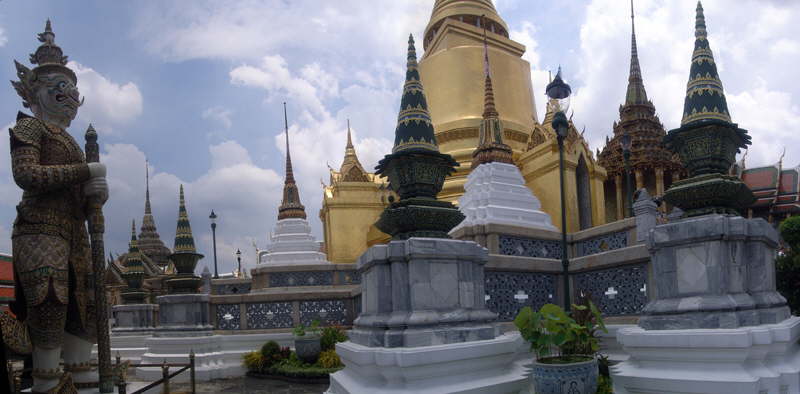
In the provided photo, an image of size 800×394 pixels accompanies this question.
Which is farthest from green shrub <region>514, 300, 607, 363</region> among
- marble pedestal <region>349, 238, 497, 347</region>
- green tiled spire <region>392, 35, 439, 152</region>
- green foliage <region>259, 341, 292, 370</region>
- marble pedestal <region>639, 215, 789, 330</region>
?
green foliage <region>259, 341, 292, 370</region>

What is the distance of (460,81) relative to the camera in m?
20.9

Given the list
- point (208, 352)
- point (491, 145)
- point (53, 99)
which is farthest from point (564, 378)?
point (491, 145)

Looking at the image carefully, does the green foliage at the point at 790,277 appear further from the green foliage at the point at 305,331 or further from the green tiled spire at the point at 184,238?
the green tiled spire at the point at 184,238

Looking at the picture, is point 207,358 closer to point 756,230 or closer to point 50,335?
point 50,335

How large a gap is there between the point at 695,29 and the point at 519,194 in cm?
647

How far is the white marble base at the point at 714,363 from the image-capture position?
5156 millimetres

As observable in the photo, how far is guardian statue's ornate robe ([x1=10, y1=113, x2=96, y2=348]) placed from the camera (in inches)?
214

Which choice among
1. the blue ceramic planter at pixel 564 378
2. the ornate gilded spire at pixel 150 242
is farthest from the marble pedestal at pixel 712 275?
the ornate gilded spire at pixel 150 242

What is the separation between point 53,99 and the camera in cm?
598

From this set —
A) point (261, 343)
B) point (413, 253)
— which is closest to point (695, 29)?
point (413, 253)

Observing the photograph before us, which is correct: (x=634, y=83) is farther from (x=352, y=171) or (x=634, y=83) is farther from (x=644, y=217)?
(x=644, y=217)

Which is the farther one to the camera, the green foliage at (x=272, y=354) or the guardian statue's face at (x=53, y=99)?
the green foliage at (x=272, y=354)

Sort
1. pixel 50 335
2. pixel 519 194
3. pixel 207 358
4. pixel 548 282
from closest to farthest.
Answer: pixel 50 335
pixel 548 282
pixel 207 358
pixel 519 194

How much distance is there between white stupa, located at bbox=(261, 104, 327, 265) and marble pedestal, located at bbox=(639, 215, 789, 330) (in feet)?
42.0
